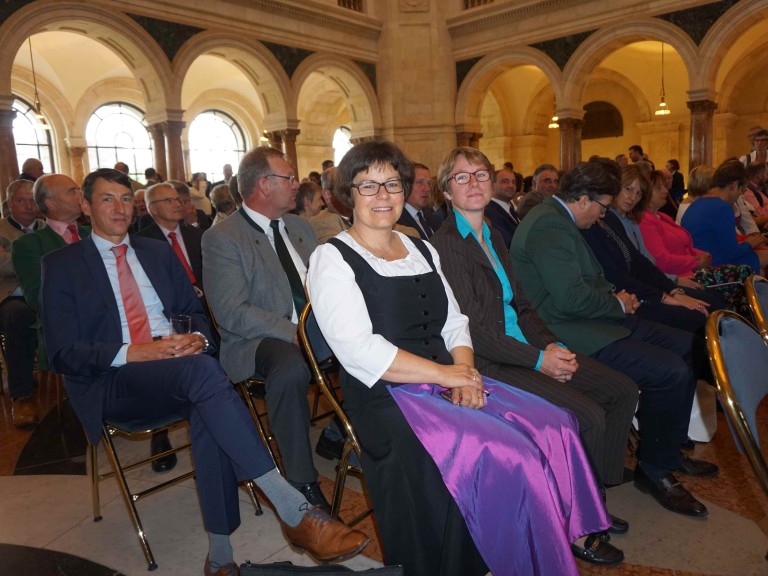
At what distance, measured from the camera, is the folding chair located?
132 centimetres

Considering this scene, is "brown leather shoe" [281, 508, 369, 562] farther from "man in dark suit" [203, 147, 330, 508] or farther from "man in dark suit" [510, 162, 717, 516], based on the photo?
"man in dark suit" [510, 162, 717, 516]

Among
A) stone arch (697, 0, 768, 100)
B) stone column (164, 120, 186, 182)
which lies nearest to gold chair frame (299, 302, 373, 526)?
stone column (164, 120, 186, 182)

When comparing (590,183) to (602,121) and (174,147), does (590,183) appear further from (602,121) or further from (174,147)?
(602,121)

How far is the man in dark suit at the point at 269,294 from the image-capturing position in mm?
2232

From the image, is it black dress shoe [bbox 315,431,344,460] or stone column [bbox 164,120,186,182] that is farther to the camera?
stone column [bbox 164,120,186,182]

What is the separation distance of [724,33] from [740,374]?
1089cm

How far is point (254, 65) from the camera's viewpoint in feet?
37.2

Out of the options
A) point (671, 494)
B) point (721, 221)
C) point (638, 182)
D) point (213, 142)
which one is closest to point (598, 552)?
point (671, 494)

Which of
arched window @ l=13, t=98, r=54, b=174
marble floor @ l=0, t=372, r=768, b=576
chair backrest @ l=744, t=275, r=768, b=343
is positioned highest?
arched window @ l=13, t=98, r=54, b=174

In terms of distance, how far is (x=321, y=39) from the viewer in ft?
39.3

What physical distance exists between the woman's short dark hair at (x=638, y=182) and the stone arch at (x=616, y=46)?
862 centimetres

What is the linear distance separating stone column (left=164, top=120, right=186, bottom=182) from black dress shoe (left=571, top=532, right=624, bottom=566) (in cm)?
989

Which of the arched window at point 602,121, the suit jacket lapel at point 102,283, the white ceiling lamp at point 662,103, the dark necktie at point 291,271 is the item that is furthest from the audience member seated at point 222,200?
the arched window at point 602,121

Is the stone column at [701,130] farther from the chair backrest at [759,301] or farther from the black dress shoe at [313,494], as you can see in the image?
the black dress shoe at [313,494]
